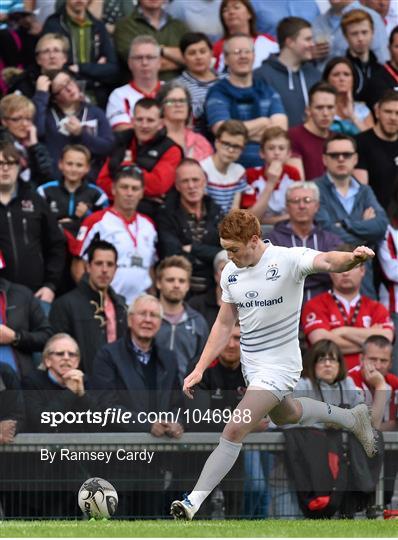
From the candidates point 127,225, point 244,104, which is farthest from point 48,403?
point 244,104

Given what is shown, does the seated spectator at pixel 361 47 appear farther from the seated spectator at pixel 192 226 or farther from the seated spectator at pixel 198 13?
the seated spectator at pixel 192 226

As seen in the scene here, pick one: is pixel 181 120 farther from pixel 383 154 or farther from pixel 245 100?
pixel 383 154

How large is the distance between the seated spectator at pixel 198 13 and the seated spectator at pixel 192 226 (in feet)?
10.1

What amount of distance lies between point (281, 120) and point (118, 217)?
8.74 feet

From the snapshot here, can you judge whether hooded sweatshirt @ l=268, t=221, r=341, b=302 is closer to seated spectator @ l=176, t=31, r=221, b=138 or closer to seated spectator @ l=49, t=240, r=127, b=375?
seated spectator @ l=49, t=240, r=127, b=375

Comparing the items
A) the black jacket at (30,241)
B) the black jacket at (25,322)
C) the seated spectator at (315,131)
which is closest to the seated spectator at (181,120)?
the seated spectator at (315,131)

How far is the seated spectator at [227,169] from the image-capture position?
49.4 feet

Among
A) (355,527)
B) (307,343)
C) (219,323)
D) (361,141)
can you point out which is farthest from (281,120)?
(355,527)

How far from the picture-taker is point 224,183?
15109 mm

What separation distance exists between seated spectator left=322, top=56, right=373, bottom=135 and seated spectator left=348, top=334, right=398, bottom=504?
3.87 meters

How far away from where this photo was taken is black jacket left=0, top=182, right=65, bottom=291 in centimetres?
1392

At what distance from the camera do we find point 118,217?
14.4m

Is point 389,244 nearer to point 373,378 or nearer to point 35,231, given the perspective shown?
point 373,378

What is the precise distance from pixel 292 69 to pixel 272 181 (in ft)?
7.04
